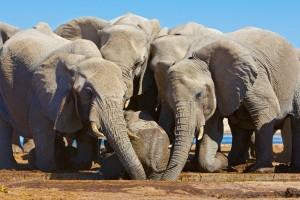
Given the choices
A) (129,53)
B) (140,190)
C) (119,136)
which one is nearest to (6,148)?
(129,53)

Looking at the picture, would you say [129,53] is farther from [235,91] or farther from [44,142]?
[44,142]

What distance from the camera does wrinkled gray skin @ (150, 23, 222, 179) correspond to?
9906mm

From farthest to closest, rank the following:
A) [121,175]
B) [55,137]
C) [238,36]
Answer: [238,36]
[55,137]
[121,175]

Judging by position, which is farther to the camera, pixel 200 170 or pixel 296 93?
pixel 296 93

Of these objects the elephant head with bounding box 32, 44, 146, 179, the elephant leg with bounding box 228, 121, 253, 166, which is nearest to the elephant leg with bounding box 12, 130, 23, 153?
the elephant leg with bounding box 228, 121, 253, 166

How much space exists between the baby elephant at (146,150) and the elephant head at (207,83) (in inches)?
6.8

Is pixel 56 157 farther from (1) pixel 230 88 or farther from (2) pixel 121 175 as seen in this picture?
(1) pixel 230 88

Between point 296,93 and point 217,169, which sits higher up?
point 296,93

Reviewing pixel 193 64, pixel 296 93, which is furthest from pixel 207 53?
pixel 296 93

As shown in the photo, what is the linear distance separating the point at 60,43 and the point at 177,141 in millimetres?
2220

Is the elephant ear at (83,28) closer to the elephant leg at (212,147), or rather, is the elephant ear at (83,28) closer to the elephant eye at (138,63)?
the elephant eye at (138,63)

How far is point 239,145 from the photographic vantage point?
37.4 ft

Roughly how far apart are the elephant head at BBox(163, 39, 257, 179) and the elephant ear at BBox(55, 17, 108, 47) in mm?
1836

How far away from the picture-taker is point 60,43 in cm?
1035
